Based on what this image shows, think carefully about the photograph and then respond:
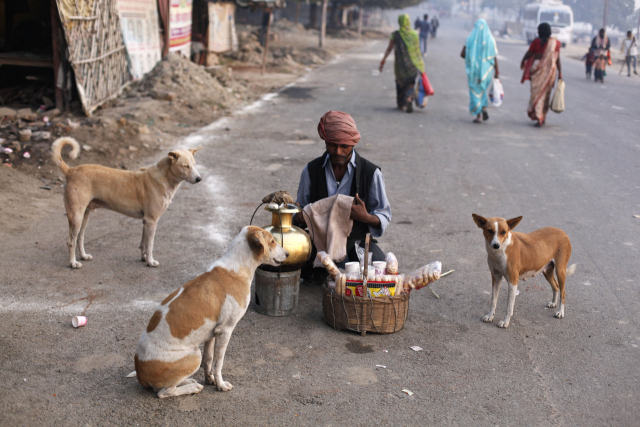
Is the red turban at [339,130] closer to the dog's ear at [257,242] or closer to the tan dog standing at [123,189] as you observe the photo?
the dog's ear at [257,242]

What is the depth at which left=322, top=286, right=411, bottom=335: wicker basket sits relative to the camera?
14.1 feet

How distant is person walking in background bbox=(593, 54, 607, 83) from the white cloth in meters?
19.8

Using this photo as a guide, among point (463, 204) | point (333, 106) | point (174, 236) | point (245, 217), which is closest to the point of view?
point (174, 236)

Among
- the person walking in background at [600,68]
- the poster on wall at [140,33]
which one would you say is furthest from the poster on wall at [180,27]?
the person walking in background at [600,68]

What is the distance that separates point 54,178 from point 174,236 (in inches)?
109

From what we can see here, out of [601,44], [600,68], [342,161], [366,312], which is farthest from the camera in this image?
[600,68]

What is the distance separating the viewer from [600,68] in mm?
21156

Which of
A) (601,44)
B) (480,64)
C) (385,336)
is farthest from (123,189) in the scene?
(601,44)

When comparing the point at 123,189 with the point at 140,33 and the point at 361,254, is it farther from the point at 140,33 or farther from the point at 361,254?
the point at 140,33

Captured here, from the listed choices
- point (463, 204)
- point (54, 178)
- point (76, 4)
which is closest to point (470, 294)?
point (463, 204)

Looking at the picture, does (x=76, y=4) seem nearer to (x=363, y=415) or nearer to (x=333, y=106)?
(x=333, y=106)

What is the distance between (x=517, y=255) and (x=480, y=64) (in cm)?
968

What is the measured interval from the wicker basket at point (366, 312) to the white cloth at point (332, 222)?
45cm

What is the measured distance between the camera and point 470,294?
522 cm
